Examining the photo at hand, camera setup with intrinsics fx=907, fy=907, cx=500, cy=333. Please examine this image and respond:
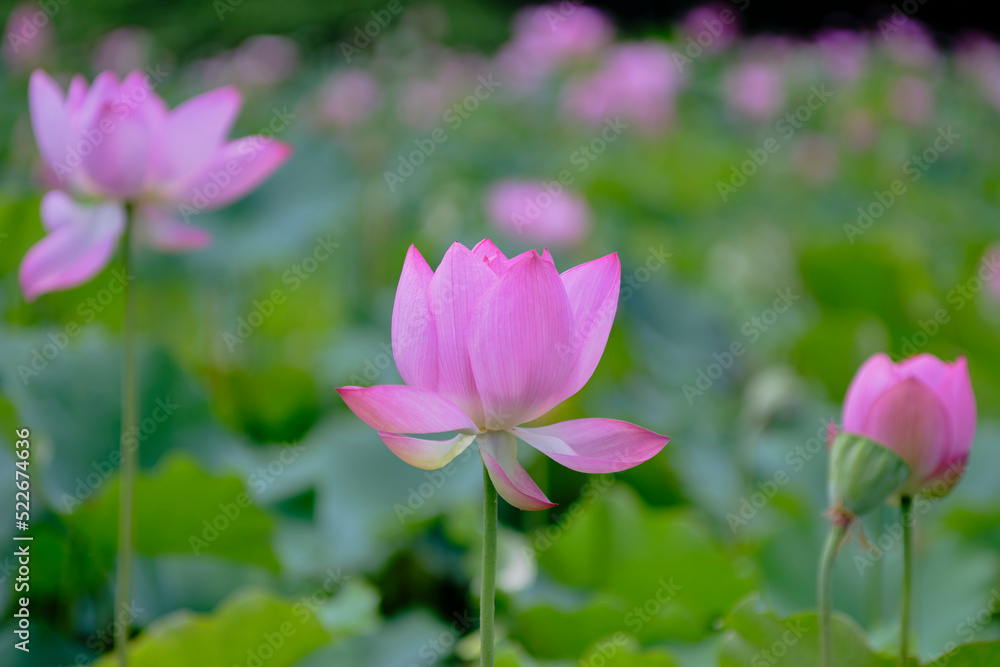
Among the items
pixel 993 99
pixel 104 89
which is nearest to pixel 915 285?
pixel 104 89

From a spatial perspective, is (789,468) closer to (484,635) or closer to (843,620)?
(843,620)

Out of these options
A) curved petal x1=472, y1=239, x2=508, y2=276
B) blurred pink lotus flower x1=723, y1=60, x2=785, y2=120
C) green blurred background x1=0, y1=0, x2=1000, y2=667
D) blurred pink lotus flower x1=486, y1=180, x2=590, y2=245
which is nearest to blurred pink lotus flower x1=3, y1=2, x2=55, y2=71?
green blurred background x1=0, y1=0, x2=1000, y2=667

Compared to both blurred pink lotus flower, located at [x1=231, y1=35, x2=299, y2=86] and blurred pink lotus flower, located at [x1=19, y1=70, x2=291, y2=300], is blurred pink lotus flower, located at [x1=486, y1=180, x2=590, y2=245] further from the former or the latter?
blurred pink lotus flower, located at [x1=231, y1=35, x2=299, y2=86]
